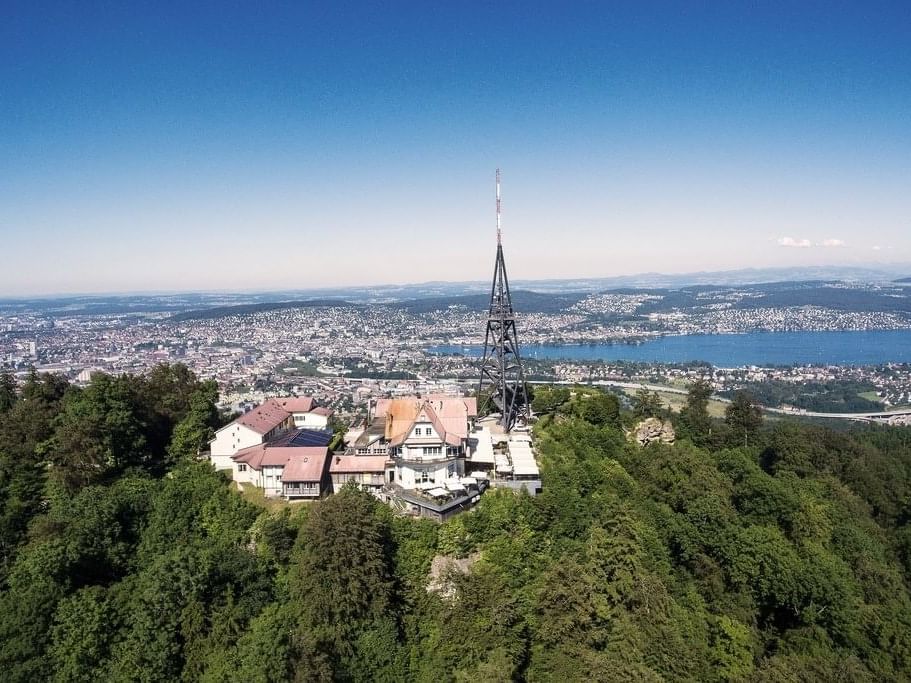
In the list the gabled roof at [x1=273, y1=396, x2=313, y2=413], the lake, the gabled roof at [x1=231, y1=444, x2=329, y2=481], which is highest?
the gabled roof at [x1=273, y1=396, x2=313, y2=413]

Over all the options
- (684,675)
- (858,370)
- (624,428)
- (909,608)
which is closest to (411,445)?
(684,675)

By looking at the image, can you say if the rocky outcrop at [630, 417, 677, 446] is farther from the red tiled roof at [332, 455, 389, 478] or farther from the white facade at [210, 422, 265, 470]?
the white facade at [210, 422, 265, 470]

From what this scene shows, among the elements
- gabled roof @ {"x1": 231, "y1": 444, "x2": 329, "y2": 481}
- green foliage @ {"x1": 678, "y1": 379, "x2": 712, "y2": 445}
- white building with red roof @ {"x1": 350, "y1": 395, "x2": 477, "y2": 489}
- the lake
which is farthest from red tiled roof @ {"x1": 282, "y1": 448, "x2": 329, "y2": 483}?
the lake

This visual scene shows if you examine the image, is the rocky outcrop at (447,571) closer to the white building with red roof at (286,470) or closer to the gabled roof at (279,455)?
the white building with red roof at (286,470)

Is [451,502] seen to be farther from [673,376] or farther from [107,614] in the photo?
[673,376]

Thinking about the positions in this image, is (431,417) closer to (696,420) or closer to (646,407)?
(646,407)

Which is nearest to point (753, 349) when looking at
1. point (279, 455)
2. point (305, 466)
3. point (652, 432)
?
point (652, 432)
